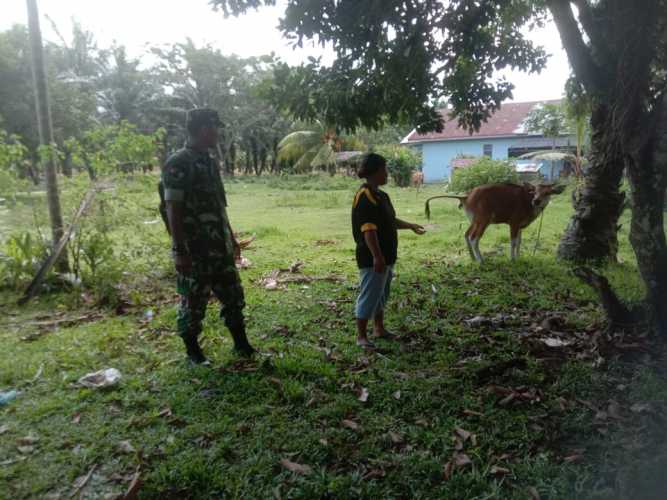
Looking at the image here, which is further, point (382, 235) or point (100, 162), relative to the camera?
point (100, 162)

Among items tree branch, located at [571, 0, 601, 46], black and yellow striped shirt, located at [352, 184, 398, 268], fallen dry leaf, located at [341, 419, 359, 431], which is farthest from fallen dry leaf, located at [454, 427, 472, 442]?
tree branch, located at [571, 0, 601, 46]

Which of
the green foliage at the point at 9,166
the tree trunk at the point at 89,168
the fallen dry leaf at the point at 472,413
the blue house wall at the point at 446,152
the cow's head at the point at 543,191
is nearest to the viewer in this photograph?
the fallen dry leaf at the point at 472,413

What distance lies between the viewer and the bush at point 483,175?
54.2ft

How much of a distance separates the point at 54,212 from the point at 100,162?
0.99 meters

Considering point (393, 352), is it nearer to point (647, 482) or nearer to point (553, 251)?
point (647, 482)

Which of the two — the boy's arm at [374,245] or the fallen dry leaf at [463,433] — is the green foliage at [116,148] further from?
the fallen dry leaf at [463,433]

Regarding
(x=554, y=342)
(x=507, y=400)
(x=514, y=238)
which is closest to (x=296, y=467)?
(x=507, y=400)

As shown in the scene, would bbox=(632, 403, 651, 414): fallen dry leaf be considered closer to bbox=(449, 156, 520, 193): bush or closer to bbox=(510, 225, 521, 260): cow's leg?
bbox=(510, 225, 521, 260): cow's leg

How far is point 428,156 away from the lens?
102 ft

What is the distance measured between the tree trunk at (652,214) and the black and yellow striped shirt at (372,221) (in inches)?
76.3

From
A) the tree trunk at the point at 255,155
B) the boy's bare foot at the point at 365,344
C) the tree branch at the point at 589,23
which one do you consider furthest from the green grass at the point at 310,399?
the tree trunk at the point at 255,155

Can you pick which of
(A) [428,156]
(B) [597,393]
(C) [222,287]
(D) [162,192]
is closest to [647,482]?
(B) [597,393]

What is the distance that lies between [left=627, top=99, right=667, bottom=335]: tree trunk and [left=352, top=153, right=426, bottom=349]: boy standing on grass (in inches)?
75.8

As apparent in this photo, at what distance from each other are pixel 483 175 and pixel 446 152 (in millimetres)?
14349
